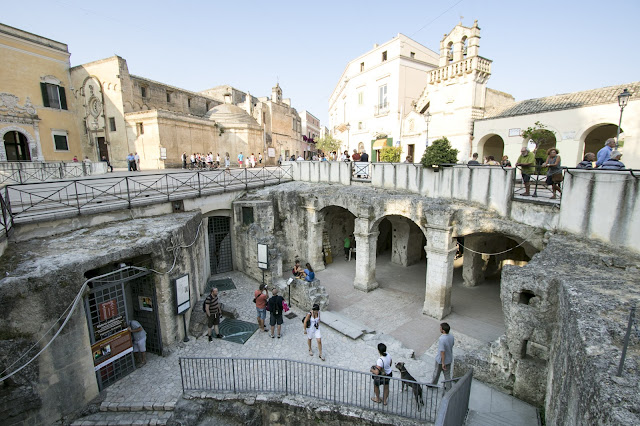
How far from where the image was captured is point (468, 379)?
6.44 m

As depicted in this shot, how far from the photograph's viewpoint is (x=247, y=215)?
15719 millimetres

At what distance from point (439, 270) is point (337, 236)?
7855 millimetres

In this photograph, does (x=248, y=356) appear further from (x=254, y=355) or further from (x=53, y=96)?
(x=53, y=96)

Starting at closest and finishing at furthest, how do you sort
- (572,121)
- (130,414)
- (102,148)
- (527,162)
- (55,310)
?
1. (55,310)
2. (130,414)
3. (527,162)
4. (572,121)
5. (102,148)

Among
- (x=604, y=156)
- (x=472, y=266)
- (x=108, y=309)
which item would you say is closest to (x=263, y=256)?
(x=108, y=309)

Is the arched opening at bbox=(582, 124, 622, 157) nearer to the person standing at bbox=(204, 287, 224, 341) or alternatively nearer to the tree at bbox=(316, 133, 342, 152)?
the tree at bbox=(316, 133, 342, 152)

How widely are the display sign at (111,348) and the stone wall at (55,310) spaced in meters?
0.20

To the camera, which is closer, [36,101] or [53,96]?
[36,101]

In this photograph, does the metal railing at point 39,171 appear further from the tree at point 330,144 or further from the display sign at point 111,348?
the tree at point 330,144

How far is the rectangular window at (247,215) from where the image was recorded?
51.2 ft

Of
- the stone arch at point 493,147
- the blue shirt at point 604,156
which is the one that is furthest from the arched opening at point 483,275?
the stone arch at point 493,147

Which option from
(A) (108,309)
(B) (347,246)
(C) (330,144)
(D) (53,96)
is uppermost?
(D) (53,96)

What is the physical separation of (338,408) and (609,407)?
209 inches

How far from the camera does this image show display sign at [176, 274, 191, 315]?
8922mm
